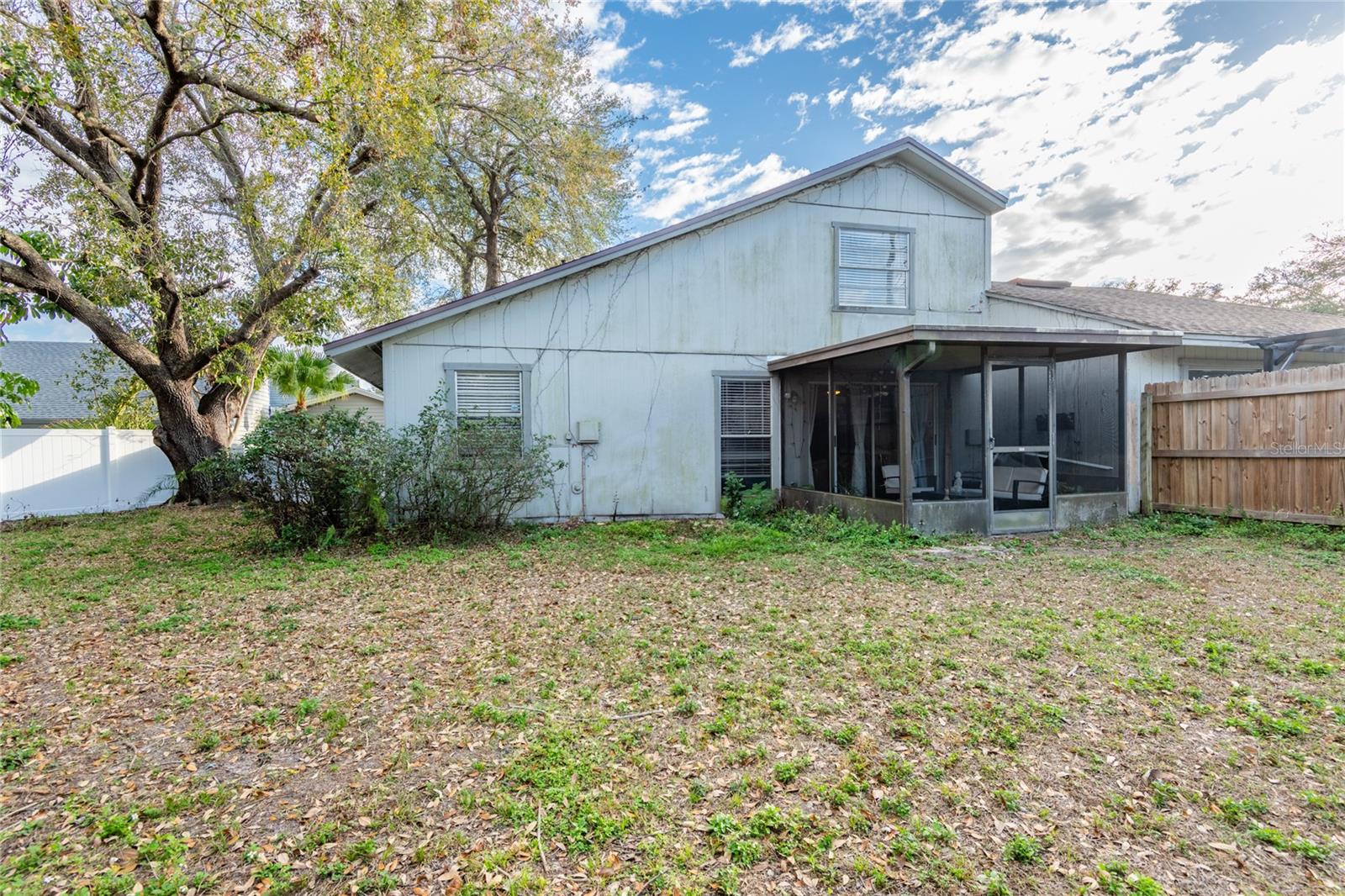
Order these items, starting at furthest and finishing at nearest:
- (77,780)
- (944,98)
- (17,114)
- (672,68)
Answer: (672,68) < (944,98) < (17,114) < (77,780)

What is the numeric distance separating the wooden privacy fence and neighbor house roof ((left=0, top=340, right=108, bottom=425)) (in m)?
23.1

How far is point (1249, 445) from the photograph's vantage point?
7.61 meters

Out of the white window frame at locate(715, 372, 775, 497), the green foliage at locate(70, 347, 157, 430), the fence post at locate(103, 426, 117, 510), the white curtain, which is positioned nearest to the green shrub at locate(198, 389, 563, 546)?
the white window frame at locate(715, 372, 775, 497)

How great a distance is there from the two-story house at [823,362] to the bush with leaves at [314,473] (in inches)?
45.6

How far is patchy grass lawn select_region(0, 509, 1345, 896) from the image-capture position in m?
1.96

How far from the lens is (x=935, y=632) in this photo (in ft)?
13.0

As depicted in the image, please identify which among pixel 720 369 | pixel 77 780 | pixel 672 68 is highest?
pixel 672 68

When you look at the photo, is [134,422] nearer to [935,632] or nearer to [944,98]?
[935,632]

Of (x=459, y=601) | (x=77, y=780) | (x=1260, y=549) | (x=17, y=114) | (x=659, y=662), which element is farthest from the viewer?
(x=17, y=114)

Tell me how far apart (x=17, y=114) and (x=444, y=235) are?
8.87 meters

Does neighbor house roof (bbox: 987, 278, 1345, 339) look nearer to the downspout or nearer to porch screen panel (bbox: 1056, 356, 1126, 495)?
porch screen panel (bbox: 1056, 356, 1126, 495)

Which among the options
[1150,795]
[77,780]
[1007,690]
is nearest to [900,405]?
[1007,690]

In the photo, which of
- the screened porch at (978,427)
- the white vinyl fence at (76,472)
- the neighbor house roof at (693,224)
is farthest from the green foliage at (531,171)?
the screened porch at (978,427)

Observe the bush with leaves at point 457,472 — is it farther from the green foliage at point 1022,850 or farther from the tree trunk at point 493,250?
the tree trunk at point 493,250
